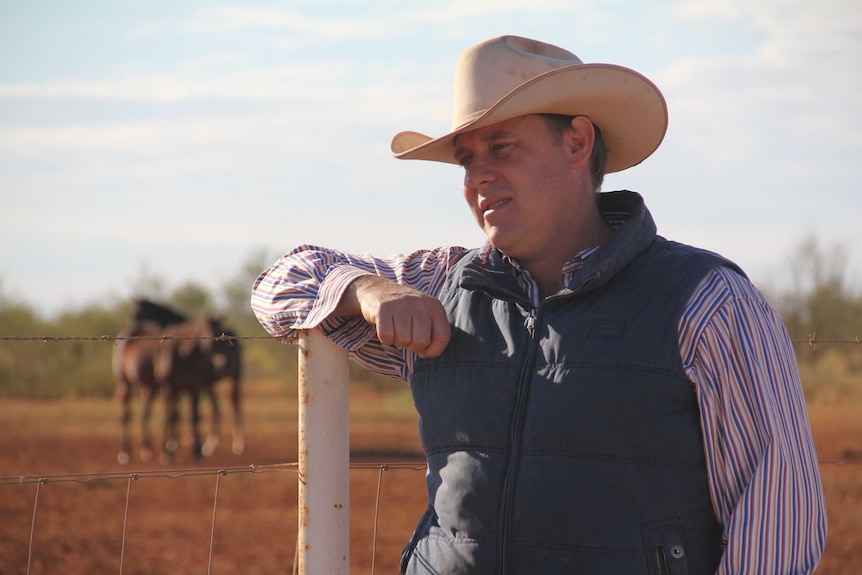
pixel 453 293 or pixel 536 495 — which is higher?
pixel 453 293

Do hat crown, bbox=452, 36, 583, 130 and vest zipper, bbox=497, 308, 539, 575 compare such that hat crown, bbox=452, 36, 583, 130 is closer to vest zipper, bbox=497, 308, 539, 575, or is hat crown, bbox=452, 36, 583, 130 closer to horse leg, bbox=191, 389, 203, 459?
vest zipper, bbox=497, 308, 539, 575

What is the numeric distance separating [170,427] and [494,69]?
14588 millimetres

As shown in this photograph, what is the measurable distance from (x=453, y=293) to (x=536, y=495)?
1.94 ft

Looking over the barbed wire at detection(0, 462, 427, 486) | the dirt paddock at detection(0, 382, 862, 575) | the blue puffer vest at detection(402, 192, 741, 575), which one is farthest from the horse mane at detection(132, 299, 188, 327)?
the blue puffer vest at detection(402, 192, 741, 575)

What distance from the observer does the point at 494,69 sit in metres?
2.41

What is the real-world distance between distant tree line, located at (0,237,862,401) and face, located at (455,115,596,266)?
15.2 meters

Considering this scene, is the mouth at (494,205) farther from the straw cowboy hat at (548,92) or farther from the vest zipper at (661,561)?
the vest zipper at (661,561)

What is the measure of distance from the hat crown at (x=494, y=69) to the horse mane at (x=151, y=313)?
14.8 m

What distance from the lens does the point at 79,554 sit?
7.90 meters

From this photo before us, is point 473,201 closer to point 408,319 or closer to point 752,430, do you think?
point 408,319

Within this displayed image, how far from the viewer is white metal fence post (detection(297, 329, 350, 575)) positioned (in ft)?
7.41

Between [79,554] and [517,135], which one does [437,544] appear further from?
[79,554]

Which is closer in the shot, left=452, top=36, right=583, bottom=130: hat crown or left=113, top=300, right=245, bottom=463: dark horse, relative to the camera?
left=452, top=36, right=583, bottom=130: hat crown

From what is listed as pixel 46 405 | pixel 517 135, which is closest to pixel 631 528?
pixel 517 135
